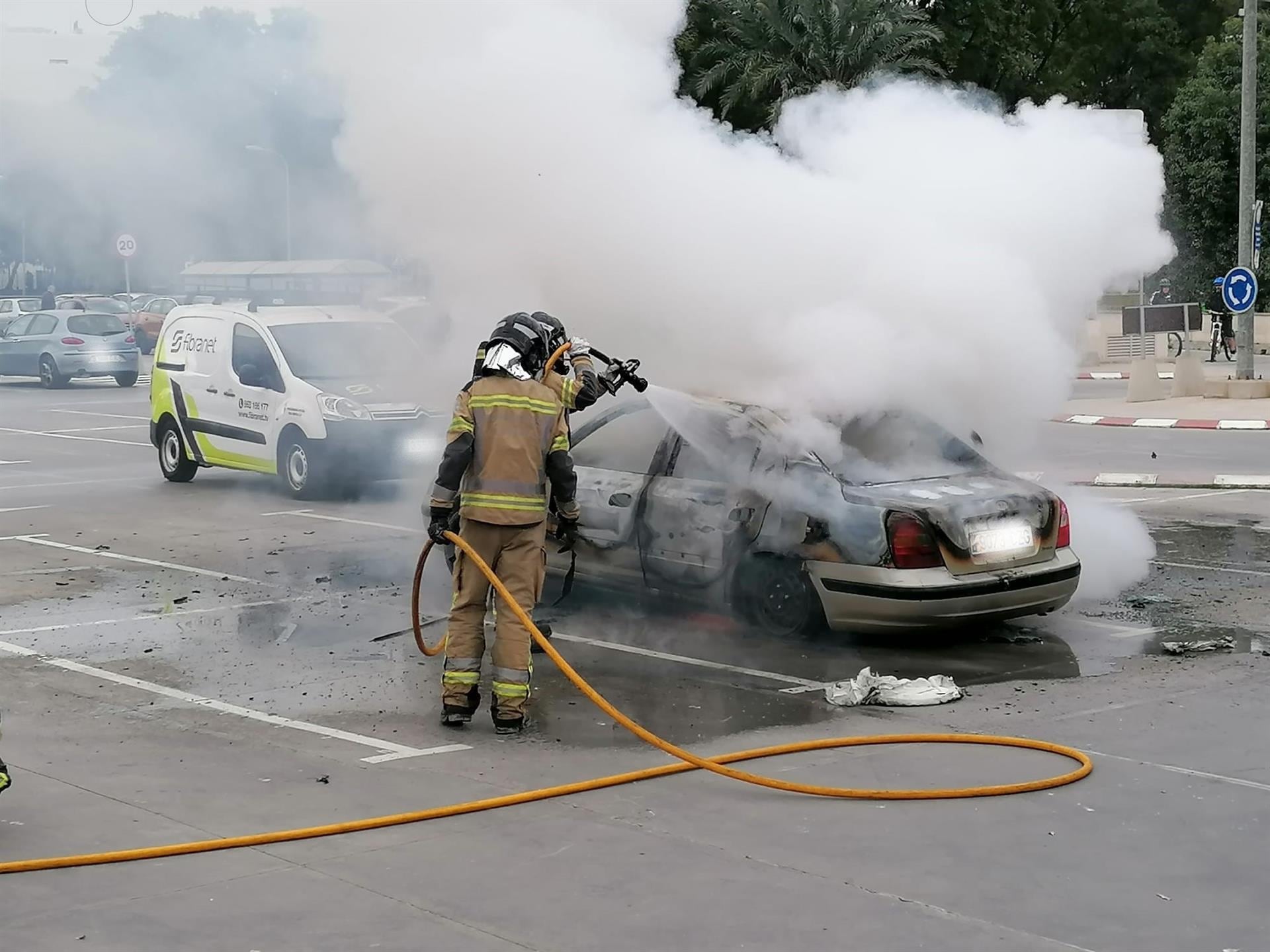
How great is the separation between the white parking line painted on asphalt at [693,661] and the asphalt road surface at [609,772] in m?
0.03

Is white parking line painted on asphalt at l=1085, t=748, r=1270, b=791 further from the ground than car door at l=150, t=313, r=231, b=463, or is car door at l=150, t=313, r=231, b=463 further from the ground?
car door at l=150, t=313, r=231, b=463

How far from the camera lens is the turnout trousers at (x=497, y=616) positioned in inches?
282

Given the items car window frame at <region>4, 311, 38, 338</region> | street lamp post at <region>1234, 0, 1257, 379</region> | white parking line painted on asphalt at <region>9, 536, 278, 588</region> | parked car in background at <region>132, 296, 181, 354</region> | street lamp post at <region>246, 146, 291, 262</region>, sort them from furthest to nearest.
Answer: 1. parked car in background at <region>132, 296, 181, 354</region>
2. car window frame at <region>4, 311, 38, 338</region>
3. street lamp post at <region>1234, 0, 1257, 379</region>
4. street lamp post at <region>246, 146, 291, 262</region>
5. white parking line painted on asphalt at <region>9, 536, 278, 588</region>

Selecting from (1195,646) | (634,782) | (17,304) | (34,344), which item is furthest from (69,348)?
(634,782)

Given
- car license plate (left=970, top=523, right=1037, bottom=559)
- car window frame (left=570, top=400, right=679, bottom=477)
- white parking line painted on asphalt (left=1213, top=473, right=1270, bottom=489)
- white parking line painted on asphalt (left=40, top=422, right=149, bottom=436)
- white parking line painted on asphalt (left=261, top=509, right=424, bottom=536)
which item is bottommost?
white parking line painted on asphalt (left=1213, top=473, right=1270, bottom=489)

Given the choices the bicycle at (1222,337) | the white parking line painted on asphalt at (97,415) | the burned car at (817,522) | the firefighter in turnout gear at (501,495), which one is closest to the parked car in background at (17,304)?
the white parking line painted on asphalt at (97,415)

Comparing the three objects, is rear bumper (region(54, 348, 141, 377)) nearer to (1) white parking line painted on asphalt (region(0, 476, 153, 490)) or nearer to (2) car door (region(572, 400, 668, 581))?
(1) white parking line painted on asphalt (region(0, 476, 153, 490))

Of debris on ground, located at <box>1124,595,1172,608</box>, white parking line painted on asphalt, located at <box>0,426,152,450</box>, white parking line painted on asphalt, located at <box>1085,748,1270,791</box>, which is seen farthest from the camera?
white parking line painted on asphalt, located at <box>0,426,152,450</box>

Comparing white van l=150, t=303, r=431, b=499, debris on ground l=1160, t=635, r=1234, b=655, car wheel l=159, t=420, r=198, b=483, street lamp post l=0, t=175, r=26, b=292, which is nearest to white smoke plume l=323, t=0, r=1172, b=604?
debris on ground l=1160, t=635, r=1234, b=655

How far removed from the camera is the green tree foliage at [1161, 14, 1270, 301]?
132ft

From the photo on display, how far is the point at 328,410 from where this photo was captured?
575 inches

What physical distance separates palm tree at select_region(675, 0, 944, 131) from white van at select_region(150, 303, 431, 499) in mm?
10390

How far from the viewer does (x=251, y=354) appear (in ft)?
50.6

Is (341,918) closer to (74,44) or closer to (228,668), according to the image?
(228,668)
